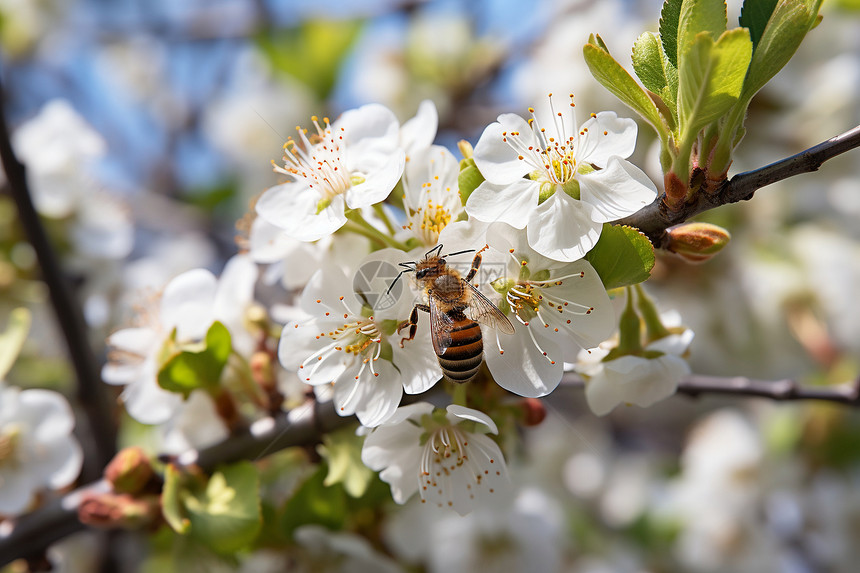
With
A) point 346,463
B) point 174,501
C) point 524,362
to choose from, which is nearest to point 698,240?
point 524,362

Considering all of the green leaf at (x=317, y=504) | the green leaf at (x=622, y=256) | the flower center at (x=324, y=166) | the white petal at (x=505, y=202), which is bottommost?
the green leaf at (x=317, y=504)

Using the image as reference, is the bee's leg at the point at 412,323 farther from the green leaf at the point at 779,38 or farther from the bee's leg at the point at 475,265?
the green leaf at the point at 779,38

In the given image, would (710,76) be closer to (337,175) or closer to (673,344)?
(673,344)

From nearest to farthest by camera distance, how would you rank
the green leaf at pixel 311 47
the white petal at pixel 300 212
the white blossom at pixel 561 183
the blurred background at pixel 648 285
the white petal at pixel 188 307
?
the white blossom at pixel 561 183
the white petal at pixel 300 212
the white petal at pixel 188 307
the blurred background at pixel 648 285
the green leaf at pixel 311 47

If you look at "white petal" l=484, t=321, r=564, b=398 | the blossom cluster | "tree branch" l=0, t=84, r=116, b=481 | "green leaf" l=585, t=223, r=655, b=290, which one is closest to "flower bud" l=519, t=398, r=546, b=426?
the blossom cluster

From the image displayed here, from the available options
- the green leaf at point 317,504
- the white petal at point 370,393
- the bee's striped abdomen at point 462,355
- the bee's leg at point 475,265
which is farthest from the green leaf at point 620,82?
the green leaf at point 317,504

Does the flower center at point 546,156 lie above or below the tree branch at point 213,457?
above

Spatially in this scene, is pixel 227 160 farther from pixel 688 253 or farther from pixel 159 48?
pixel 688 253
